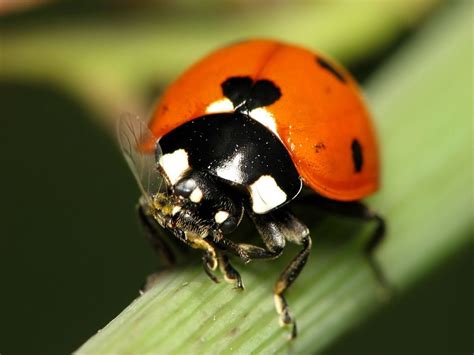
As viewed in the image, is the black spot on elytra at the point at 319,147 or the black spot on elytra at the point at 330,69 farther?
the black spot on elytra at the point at 330,69

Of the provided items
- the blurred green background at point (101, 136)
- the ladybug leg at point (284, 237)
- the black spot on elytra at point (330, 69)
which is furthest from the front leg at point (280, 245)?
the blurred green background at point (101, 136)

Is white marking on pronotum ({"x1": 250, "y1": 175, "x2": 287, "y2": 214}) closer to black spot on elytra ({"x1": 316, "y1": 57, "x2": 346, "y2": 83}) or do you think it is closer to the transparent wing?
the transparent wing

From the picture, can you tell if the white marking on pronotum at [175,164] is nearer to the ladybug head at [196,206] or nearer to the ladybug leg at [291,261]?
the ladybug head at [196,206]

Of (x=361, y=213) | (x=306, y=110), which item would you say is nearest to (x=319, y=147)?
(x=306, y=110)

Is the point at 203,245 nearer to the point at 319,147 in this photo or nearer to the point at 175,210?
the point at 175,210

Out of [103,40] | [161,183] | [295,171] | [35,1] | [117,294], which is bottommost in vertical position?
[117,294]

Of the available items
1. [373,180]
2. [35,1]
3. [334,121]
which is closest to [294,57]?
[334,121]

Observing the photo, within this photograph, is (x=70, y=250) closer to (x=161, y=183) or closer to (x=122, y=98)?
(x=122, y=98)
